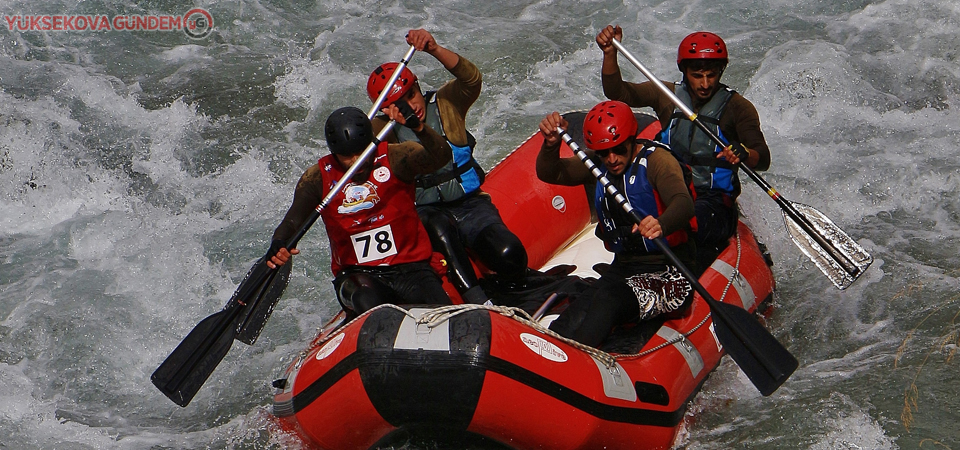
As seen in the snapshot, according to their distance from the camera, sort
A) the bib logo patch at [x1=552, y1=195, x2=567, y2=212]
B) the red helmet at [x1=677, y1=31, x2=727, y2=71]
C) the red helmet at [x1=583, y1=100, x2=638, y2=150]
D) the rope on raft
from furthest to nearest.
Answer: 1. the bib logo patch at [x1=552, y1=195, x2=567, y2=212]
2. the red helmet at [x1=677, y1=31, x2=727, y2=71]
3. the red helmet at [x1=583, y1=100, x2=638, y2=150]
4. the rope on raft

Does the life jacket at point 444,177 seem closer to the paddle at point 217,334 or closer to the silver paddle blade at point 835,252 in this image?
the paddle at point 217,334

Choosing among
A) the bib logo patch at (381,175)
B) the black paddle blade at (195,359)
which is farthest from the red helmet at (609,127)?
the black paddle blade at (195,359)

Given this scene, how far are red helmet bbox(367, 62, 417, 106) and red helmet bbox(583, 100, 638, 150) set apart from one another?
1026 millimetres

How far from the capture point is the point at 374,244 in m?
4.48

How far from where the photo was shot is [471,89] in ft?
16.8

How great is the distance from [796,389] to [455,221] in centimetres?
191

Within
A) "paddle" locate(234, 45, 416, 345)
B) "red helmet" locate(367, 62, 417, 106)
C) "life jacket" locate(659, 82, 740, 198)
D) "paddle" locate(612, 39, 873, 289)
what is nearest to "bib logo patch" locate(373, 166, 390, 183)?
"paddle" locate(234, 45, 416, 345)

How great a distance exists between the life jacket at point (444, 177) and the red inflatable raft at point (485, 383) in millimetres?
1008

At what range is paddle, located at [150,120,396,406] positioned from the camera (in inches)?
172

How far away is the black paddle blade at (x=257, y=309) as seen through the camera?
457 centimetres

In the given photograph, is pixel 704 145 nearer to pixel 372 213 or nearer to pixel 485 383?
pixel 372 213

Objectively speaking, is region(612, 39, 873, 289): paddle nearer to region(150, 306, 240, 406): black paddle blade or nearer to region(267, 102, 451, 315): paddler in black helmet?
region(267, 102, 451, 315): paddler in black helmet

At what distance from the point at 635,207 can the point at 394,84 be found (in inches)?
53.1

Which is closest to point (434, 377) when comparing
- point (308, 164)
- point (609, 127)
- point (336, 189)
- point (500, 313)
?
point (500, 313)
